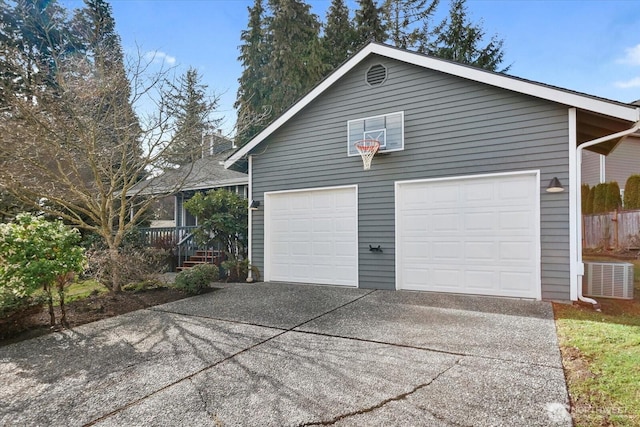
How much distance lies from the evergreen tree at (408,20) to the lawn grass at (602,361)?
17.1 meters

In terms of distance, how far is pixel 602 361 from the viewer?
3.15 meters

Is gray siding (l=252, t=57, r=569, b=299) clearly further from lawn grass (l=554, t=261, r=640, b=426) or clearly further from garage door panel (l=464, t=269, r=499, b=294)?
lawn grass (l=554, t=261, r=640, b=426)

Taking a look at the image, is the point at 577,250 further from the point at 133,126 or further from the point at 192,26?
the point at 192,26

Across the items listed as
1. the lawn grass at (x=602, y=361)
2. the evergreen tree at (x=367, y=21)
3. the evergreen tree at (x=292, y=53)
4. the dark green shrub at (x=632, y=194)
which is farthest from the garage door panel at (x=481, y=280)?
the evergreen tree at (x=367, y=21)

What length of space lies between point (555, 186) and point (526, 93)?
62.1 inches

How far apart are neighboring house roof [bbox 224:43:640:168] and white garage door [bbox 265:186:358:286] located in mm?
1953

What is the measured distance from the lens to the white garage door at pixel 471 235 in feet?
18.9

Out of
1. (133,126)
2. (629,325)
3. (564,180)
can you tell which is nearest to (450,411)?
(629,325)

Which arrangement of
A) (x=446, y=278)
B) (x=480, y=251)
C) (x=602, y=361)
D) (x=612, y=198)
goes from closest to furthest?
(x=602, y=361) → (x=480, y=251) → (x=446, y=278) → (x=612, y=198)

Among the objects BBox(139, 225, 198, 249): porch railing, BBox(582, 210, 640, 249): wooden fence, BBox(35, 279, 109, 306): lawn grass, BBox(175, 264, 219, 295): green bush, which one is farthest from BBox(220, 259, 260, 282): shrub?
BBox(582, 210, 640, 249): wooden fence

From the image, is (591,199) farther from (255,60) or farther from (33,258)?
(255,60)

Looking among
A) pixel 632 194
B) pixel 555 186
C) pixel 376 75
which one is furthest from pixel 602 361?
pixel 632 194

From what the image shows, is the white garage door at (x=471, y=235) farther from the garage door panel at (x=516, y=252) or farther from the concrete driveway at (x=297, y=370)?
the concrete driveway at (x=297, y=370)

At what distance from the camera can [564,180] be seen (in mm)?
5457
